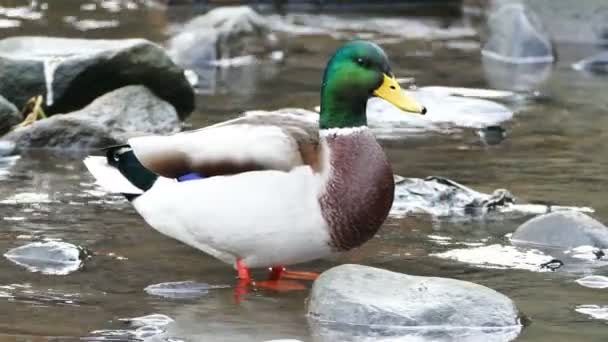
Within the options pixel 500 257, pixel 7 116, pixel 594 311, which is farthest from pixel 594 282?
pixel 7 116

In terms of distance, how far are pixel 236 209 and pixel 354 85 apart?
68cm

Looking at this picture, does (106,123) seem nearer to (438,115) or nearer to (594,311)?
(438,115)

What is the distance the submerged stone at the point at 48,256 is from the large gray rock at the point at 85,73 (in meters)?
3.42

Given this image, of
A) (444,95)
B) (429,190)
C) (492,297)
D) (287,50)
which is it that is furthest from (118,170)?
(287,50)

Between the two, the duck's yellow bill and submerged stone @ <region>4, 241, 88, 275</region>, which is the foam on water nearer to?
the duck's yellow bill

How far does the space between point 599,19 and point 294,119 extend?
31.0 feet

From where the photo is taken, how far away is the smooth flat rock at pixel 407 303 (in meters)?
5.23

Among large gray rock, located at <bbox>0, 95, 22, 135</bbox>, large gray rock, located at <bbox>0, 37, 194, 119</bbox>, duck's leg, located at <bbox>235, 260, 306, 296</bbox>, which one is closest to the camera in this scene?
duck's leg, located at <bbox>235, 260, 306, 296</bbox>

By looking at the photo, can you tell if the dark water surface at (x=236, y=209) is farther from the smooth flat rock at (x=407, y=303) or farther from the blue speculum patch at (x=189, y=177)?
the blue speculum patch at (x=189, y=177)

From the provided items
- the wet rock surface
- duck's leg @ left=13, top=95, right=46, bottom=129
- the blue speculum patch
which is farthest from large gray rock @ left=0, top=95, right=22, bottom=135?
the blue speculum patch

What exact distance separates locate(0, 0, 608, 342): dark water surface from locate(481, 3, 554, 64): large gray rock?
136 cm

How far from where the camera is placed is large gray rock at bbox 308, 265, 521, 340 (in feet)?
17.1

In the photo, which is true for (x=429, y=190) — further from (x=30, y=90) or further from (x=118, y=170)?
(x=30, y=90)

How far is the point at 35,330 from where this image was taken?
5090mm
